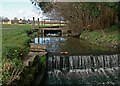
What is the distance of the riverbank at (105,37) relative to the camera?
1468 cm

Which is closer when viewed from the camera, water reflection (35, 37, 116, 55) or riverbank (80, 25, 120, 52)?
A: water reflection (35, 37, 116, 55)

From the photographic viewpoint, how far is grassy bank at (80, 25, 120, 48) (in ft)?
48.4

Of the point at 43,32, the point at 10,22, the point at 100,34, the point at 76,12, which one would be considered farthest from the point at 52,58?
the point at 10,22

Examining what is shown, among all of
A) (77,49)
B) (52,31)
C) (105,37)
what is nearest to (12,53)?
(77,49)

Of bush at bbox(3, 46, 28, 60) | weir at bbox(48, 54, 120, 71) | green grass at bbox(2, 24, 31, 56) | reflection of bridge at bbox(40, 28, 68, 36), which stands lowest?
reflection of bridge at bbox(40, 28, 68, 36)

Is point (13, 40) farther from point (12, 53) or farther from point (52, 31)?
point (52, 31)

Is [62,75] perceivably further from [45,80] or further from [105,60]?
[105,60]

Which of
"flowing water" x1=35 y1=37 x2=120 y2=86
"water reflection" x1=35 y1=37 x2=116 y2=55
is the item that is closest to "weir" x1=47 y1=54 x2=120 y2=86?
"flowing water" x1=35 y1=37 x2=120 y2=86

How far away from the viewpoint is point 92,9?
17.2m

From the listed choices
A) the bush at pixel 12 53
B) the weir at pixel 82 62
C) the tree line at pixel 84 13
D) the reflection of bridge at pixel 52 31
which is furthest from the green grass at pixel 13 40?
the reflection of bridge at pixel 52 31

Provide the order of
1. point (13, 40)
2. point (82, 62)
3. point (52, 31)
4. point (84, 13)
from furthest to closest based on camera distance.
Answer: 1. point (52, 31)
2. point (84, 13)
3. point (13, 40)
4. point (82, 62)

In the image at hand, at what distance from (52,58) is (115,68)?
247 centimetres

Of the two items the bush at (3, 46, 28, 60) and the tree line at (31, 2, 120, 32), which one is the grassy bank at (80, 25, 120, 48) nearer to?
the tree line at (31, 2, 120, 32)

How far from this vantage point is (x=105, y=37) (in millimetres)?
15867
